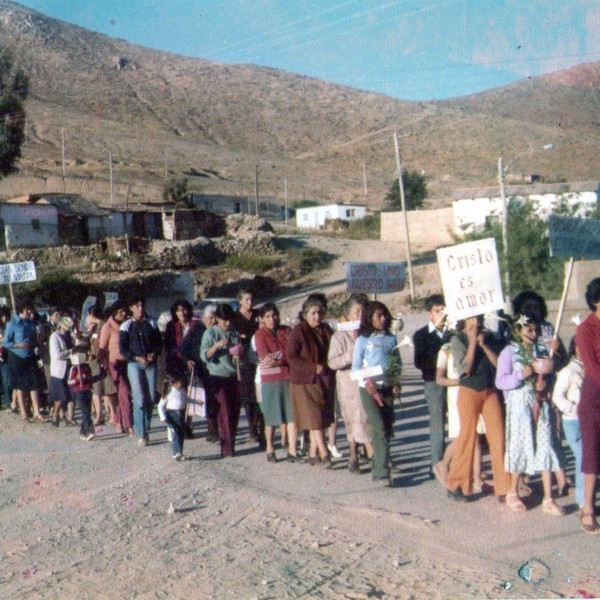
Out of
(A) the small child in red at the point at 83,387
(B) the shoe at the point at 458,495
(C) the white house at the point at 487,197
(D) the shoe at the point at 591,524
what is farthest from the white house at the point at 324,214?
(D) the shoe at the point at 591,524

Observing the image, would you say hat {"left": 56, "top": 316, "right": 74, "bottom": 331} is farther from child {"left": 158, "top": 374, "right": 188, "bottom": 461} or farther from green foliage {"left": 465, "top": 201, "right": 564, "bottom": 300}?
green foliage {"left": 465, "top": 201, "right": 564, "bottom": 300}

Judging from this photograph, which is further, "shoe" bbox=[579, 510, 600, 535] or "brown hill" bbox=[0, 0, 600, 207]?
"brown hill" bbox=[0, 0, 600, 207]

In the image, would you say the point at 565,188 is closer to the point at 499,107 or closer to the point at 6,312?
the point at 6,312

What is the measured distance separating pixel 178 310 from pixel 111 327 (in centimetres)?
89

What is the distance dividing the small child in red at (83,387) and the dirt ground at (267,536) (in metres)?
1.85

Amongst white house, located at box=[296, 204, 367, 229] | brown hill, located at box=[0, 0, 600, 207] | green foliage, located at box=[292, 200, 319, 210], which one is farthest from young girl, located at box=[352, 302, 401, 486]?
green foliage, located at box=[292, 200, 319, 210]

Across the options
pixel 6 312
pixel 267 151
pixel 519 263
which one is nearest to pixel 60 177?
pixel 267 151

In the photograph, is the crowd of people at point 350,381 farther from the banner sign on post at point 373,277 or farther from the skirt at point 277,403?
the banner sign on post at point 373,277

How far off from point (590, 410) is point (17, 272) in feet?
42.5

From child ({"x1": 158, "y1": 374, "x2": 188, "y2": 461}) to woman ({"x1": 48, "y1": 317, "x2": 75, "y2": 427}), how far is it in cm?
322

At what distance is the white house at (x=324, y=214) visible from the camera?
238ft

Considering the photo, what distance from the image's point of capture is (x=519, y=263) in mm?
32844

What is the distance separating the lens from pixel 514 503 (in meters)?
8.04

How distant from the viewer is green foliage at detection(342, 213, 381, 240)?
61.3 meters
